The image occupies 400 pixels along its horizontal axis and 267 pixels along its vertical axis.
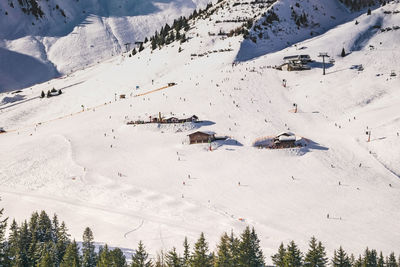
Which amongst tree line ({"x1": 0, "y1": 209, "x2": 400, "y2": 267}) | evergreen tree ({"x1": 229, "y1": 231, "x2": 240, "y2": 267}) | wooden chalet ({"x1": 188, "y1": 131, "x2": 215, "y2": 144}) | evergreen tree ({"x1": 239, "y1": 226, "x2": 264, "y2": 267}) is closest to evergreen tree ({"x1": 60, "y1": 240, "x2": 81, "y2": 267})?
tree line ({"x1": 0, "y1": 209, "x2": 400, "y2": 267})

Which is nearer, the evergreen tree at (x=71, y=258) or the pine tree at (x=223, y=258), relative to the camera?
the pine tree at (x=223, y=258)

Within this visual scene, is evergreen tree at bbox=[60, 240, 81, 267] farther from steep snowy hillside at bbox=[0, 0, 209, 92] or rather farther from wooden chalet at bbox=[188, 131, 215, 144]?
steep snowy hillside at bbox=[0, 0, 209, 92]

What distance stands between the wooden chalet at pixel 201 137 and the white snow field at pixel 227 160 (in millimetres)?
1352

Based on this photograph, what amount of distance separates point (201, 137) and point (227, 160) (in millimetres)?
6375

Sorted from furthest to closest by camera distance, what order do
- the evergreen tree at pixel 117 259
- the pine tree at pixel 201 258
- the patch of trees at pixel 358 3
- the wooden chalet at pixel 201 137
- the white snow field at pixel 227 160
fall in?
the patch of trees at pixel 358 3
the wooden chalet at pixel 201 137
the white snow field at pixel 227 160
the evergreen tree at pixel 117 259
the pine tree at pixel 201 258

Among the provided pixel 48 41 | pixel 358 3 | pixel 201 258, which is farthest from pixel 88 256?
pixel 48 41

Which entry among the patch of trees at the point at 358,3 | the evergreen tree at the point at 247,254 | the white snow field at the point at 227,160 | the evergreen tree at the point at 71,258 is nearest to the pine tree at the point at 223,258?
the evergreen tree at the point at 247,254

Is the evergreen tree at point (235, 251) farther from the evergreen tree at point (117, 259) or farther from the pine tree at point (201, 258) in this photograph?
the evergreen tree at point (117, 259)

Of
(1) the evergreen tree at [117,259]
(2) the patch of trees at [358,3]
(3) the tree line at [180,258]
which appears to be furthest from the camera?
(2) the patch of trees at [358,3]

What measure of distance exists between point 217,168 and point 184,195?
764cm

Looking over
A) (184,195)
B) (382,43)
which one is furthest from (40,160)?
(382,43)

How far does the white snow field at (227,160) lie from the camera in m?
39.8

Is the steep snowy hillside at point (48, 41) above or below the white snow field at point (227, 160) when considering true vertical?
above

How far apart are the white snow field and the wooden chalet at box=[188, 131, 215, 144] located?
135 centimetres
